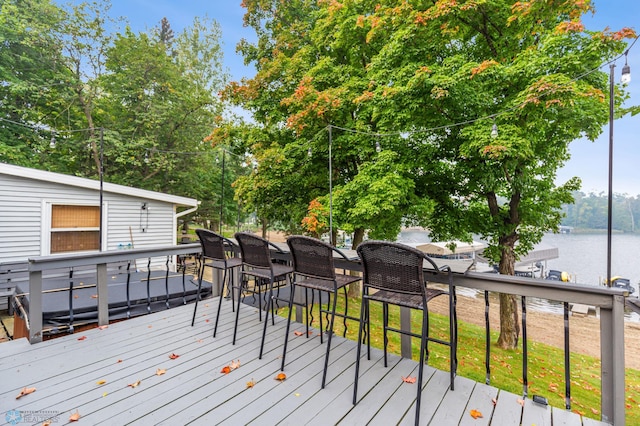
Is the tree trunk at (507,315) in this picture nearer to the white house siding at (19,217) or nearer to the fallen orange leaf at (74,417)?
the fallen orange leaf at (74,417)

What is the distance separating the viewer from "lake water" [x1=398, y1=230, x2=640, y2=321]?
53.5 ft

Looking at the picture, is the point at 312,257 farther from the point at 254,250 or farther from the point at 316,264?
the point at 254,250

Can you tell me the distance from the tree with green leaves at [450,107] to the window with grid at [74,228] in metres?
4.93

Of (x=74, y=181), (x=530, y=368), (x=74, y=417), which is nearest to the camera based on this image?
(x=74, y=417)

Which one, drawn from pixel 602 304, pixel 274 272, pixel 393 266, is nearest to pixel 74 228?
pixel 274 272

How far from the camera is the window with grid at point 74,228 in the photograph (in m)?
7.06

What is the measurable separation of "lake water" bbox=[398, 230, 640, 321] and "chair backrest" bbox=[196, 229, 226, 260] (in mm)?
12294

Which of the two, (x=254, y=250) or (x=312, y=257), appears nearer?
(x=312, y=257)

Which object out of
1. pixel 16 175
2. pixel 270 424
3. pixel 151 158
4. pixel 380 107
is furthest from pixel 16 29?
pixel 270 424

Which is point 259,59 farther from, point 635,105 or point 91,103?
point 635,105

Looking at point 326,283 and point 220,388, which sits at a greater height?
point 326,283

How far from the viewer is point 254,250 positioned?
2.68 meters

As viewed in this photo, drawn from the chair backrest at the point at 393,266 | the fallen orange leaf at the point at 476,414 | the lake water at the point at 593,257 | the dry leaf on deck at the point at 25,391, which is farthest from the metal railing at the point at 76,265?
the lake water at the point at 593,257

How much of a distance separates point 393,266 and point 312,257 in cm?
67
